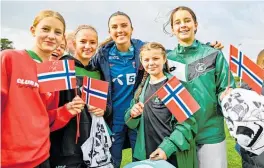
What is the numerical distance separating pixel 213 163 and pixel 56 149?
1432 mm

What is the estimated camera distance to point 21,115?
236 cm

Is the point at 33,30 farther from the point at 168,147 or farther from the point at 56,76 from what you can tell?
the point at 168,147

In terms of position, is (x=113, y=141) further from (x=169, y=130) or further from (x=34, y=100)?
(x=34, y=100)

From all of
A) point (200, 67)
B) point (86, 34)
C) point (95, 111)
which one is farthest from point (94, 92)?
point (200, 67)

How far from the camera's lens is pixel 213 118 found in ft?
10.4

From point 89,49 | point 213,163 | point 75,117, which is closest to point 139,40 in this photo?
point 89,49

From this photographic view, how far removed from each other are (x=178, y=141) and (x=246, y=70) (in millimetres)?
924

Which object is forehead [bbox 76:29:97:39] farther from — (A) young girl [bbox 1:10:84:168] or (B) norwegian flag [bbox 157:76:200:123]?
(B) norwegian flag [bbox 157:76:200:123]

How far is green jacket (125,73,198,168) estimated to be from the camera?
279cm

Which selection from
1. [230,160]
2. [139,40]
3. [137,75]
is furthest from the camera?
[230,160]

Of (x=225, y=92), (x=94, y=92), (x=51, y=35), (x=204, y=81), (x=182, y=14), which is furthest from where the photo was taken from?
(x=182, y=14)

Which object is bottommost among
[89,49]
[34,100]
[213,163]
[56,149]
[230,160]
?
[230,160]

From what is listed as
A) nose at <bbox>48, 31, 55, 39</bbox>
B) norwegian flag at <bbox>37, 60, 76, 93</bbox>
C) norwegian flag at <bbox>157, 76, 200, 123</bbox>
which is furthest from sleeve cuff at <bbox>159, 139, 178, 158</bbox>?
nose at <bbox>48, 31, 55, 39</bbox>

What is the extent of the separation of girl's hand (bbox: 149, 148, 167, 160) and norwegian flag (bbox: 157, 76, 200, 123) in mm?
323
